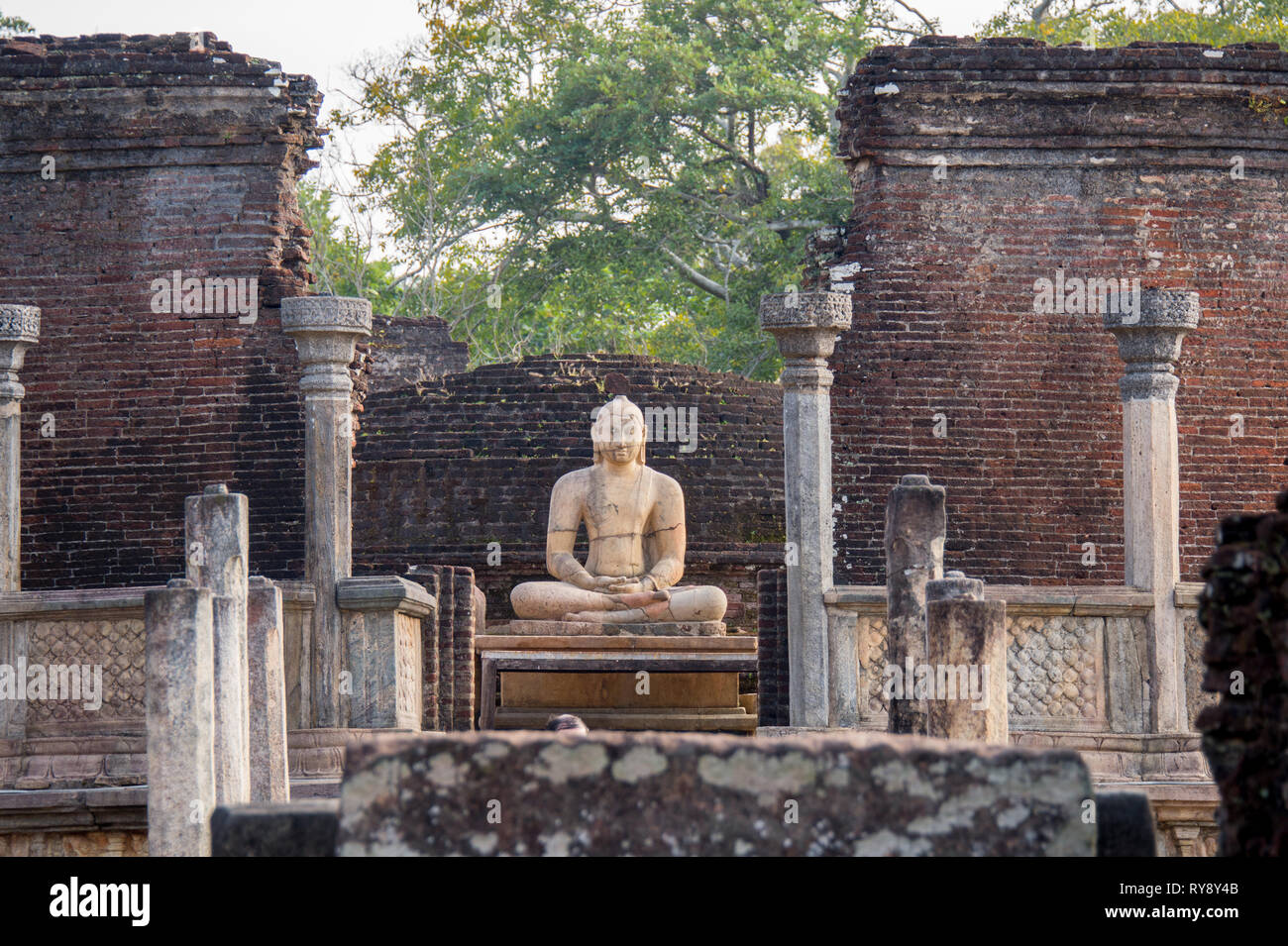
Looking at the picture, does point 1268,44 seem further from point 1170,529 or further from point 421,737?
point 421,737

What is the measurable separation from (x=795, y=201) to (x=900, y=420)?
11.9 m

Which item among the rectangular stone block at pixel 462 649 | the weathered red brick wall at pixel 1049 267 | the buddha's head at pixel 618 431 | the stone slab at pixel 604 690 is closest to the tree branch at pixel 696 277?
the weathered red brick wall at pixel 1049 267

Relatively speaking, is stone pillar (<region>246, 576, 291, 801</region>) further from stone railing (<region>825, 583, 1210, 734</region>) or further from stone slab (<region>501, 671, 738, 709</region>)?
stone railing (<region>825, 583, 1210, 734</region>)

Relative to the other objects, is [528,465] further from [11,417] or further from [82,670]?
[82,670]

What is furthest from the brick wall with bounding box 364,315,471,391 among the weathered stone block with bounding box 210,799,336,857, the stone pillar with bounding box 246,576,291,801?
the weathered stone block with bounding box 210,799,336,857

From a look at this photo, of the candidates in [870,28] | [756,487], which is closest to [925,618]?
[756,487]

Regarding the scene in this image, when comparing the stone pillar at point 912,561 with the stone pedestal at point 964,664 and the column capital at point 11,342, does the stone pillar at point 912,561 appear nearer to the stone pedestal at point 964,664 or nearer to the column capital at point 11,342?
the stone pedestal at point 964,664

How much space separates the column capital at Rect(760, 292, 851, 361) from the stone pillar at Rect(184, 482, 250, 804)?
3.80m

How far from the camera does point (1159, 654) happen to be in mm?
10711

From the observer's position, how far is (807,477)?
37.3 ft

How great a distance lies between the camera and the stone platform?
1174 cm

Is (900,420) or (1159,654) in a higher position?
(900,420)

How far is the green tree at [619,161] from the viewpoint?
89.9 ft

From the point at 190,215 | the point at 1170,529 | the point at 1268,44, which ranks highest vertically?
the point at 1268,44
